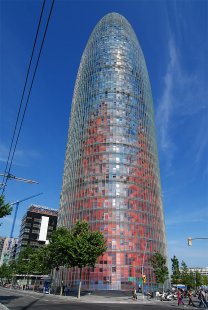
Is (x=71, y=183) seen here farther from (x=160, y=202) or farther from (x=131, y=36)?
(x=131, y=36)

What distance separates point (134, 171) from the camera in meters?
92.1

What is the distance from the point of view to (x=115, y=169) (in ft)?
295

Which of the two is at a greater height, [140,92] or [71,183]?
[140,92]

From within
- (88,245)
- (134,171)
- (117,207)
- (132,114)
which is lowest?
(88,245)

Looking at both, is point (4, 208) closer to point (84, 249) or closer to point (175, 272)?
point (84, 249)

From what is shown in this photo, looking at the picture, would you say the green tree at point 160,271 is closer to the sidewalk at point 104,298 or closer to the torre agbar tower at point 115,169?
the sidewalk at point 104,298

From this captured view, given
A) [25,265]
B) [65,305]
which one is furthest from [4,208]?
[25,265]

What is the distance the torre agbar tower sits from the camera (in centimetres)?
7838

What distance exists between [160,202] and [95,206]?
28983 mm

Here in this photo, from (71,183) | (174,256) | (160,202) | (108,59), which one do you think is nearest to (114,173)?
(71,183)

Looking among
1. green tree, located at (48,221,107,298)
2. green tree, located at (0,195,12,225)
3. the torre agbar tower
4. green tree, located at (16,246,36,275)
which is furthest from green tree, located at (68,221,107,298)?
green tree, located at (16,246,36,275)

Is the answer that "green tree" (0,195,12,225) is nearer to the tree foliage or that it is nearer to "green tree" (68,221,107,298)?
"green tree" (68,221,107,298)

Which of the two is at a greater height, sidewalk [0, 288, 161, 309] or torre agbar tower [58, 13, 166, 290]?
torre agbar tower [58, 13, 166, 290]

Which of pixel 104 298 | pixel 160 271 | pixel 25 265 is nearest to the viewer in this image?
pixel 104 298
